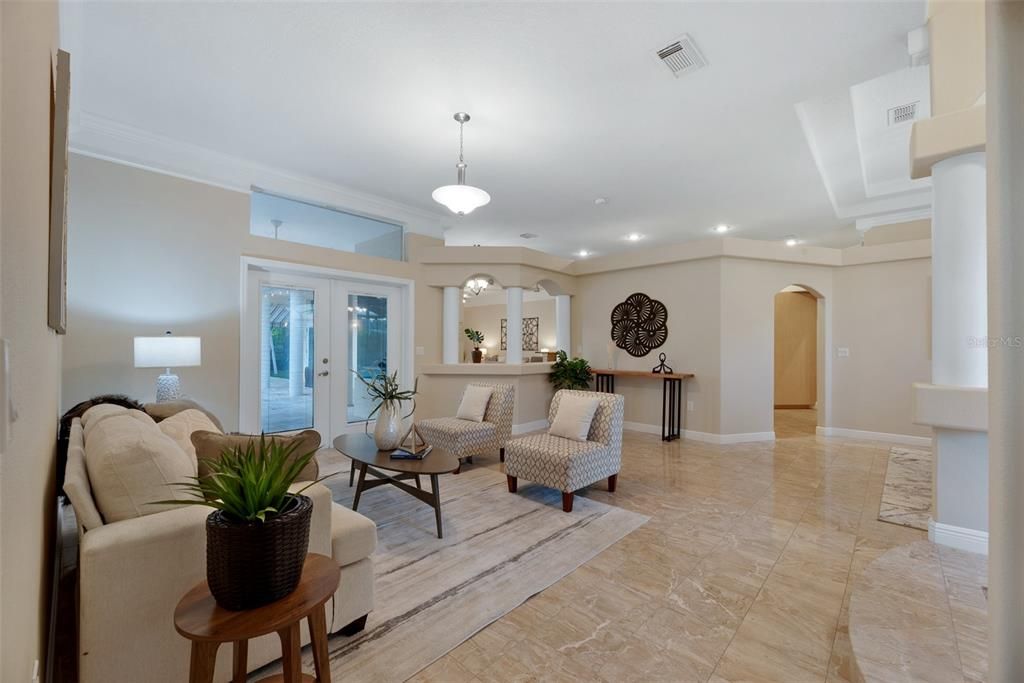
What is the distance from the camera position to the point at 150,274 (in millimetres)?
3775

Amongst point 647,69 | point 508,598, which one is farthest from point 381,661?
point 647,69

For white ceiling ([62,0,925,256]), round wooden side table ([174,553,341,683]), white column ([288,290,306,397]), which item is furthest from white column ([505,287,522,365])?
round wooden side table ([174,553,341,683])

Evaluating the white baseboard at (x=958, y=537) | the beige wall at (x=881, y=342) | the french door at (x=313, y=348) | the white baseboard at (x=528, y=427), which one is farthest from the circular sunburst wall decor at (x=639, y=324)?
the white baseboard at (x=958, y=537)

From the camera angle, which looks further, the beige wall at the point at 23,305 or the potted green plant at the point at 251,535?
the potted green plant at the point at 251,535

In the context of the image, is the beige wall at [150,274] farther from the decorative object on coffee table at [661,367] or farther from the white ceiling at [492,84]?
the decorative object on coffee table at [661,367]

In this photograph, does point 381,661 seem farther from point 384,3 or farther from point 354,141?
point 354,141

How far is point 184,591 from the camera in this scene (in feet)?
4.66

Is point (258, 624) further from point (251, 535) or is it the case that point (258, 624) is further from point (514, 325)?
point (514, 325)

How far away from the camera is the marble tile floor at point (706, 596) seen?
168 cm

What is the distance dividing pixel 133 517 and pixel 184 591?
31cm

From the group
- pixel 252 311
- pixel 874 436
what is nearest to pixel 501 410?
pixel 252 311

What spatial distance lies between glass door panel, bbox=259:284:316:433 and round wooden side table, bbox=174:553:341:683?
3.73 meters

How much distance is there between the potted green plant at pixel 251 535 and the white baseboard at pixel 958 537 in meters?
3.38

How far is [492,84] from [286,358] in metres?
3.54
